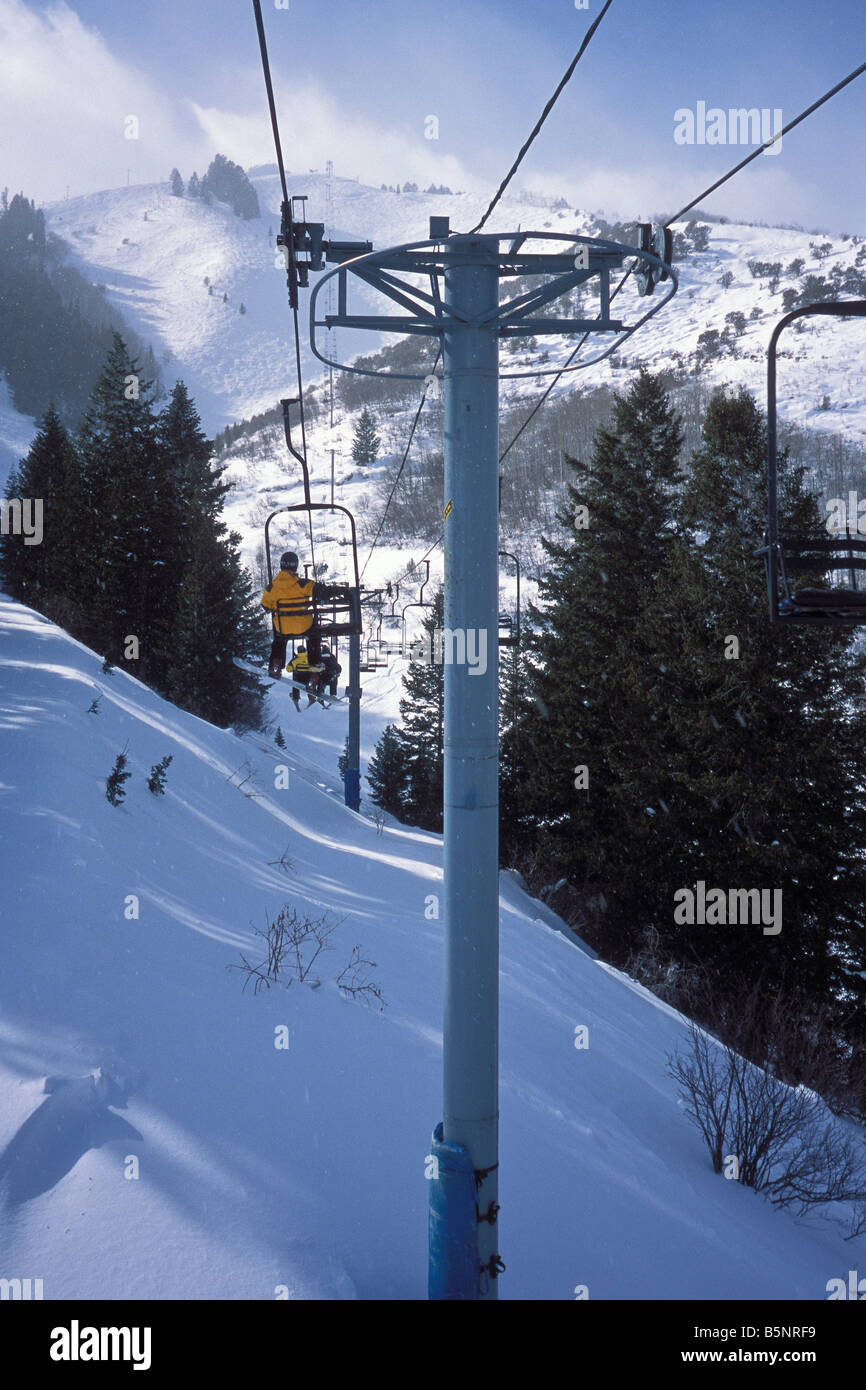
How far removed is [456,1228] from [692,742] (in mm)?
16435

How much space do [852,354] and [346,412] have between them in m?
75.2

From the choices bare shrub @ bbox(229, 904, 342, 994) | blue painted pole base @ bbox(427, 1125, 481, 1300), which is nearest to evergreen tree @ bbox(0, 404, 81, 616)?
bare shrub @ bbox(229, 904, 342, 994)

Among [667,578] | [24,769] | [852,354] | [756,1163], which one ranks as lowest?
[756,1163]

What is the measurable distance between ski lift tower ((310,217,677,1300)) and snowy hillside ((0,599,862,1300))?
89cm

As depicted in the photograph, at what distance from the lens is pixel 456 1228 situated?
367 centimetres

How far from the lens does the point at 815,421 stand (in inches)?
3642

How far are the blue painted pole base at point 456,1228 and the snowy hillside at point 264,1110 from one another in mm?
629

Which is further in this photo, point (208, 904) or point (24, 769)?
point (24, 769)

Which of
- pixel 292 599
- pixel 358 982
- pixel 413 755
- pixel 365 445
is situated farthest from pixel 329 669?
pixel 365 445

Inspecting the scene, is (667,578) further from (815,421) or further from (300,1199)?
(815,421)

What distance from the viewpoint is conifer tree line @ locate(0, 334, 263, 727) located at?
27391 mm

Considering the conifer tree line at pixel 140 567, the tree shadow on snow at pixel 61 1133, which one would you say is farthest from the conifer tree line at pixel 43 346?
the tree shadow on snow at pixel 61 1133
